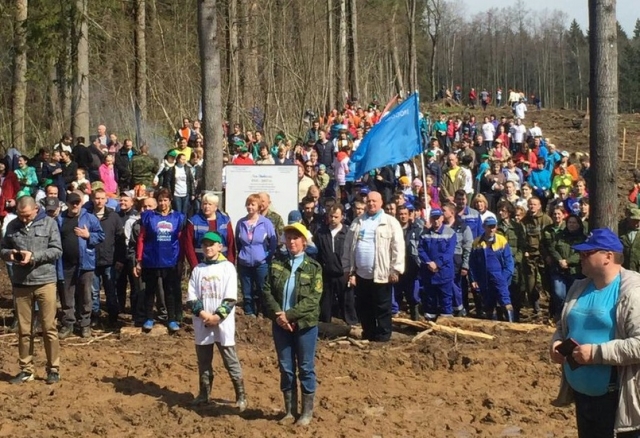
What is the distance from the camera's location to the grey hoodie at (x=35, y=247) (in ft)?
31.7

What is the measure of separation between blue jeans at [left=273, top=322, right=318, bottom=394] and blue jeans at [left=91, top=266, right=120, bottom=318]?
508 centimetres

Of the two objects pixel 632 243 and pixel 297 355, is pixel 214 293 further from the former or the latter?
pixel 632 243

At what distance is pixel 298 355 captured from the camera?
27.7 feet

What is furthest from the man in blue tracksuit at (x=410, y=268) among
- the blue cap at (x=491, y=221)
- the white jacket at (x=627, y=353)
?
the white jacket at (x=627, y=353)

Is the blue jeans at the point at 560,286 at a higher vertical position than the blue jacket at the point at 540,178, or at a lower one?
lower

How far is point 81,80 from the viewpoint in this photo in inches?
898

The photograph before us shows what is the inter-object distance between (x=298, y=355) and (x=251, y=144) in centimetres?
1454

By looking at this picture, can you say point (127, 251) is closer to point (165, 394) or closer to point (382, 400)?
point (165, 394)

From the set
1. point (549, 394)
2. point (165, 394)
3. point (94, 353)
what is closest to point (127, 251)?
point (94, 353)

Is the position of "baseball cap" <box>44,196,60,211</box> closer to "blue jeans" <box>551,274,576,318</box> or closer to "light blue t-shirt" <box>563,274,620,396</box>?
"blue jeans" <box>551,274,576,318</box>

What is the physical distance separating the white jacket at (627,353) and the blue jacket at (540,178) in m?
16.0

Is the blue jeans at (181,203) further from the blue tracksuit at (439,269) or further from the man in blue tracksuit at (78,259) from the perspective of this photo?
A: the blue tracksuit at (439,269)

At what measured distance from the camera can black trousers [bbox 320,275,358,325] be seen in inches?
509

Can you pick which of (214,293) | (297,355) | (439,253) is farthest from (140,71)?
(297,355)
